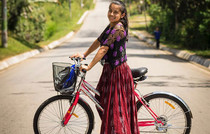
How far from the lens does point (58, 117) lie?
4.16 meters

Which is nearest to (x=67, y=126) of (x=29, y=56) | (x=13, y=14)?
(x=29, y=56)

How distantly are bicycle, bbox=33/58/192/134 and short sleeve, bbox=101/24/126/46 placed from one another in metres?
0.44

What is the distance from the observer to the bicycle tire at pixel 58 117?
3963 mm

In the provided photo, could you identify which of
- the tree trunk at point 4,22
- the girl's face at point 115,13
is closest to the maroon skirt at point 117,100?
the girl's face at point 115,13

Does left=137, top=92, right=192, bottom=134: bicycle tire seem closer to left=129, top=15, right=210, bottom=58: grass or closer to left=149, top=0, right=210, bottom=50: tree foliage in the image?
left=129, top=15, right=210, bottom=58: grass

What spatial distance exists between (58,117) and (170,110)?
139cm

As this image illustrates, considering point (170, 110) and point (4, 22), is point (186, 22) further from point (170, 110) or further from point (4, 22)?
point (170, 110)

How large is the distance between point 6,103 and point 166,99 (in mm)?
3846

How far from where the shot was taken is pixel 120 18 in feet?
12.0

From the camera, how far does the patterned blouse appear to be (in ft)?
11.8

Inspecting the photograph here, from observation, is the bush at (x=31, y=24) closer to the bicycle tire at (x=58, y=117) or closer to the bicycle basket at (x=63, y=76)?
the bicycle tire at (x=58, y=117)

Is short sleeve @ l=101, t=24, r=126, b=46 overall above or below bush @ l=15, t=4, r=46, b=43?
above

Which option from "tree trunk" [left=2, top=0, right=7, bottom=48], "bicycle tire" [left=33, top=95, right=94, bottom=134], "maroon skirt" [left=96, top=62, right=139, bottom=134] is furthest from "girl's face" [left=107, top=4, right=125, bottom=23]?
"tree trunk" [left=2, top=0, right=7, bottom=48]

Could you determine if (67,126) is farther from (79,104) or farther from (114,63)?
(114,63)
